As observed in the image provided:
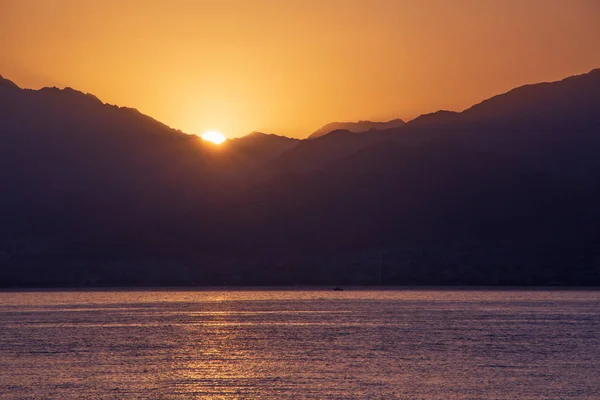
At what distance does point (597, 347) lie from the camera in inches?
3324

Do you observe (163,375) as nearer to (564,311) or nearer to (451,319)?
(451,319)

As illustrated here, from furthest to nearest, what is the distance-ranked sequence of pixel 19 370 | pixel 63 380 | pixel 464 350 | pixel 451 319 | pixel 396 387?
pixel 451 319
pixel 464 350
pixel 19 370
pixel 63 380
pixel 396 387

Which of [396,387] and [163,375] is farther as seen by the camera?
[163,375]

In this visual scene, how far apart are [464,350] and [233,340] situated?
2430cm

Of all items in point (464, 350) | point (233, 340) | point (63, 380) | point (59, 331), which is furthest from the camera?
point (59, 331)

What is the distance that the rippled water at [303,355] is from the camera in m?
58.7

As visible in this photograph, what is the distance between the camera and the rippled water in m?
58.7

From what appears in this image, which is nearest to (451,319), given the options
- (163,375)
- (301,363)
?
(301,363)

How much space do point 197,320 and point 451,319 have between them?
34.0m

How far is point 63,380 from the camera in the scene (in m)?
63.6

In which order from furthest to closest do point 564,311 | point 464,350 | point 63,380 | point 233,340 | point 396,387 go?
point 564,311, point 233,340, point 464,350, point 63,380, point 396,387

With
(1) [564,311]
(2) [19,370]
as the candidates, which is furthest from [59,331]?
(1) [564,311]

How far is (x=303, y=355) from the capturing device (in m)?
79.9

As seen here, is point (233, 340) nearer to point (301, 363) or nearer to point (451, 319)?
point (301, 363)
